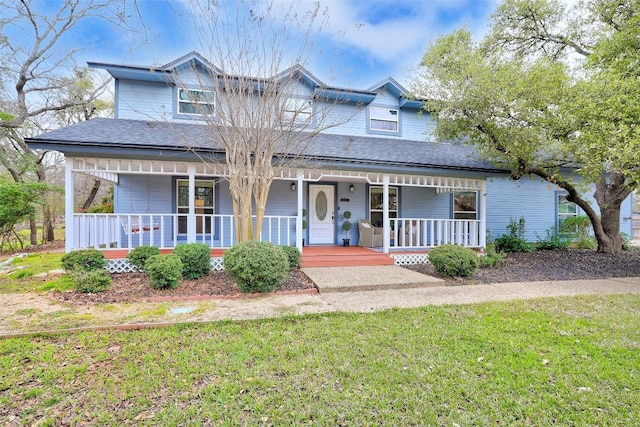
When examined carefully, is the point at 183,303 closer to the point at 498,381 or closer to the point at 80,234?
the point at 80,234

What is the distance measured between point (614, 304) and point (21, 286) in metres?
11.5

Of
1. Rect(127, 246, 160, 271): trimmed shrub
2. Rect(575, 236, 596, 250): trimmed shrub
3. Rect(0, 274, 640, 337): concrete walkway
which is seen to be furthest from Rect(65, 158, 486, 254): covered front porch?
Rect(575, 236, 596, 250): trimmed shrub

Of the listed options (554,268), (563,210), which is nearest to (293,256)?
(554,268)

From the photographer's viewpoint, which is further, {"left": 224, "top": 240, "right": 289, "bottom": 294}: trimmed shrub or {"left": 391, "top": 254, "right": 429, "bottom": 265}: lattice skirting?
{"left": 391, "top": 254, "right": 429, "bottom": 265}: lattice skirting

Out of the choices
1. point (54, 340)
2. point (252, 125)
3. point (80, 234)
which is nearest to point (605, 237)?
point (252, 125)

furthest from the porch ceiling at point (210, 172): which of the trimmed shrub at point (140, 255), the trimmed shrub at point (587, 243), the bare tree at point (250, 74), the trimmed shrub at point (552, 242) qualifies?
the trimmed shrub at point (587, 243)

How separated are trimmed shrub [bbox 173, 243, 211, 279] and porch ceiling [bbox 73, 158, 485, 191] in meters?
1.74

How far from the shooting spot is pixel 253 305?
530 cm

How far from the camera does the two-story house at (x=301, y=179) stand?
7738mm

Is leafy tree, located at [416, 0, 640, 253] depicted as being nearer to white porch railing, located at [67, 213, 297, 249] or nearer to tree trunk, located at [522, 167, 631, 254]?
tree trunk, located at [522, 167, 631, 254]

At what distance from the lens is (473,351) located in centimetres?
357

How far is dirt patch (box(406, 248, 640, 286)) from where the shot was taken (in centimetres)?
776

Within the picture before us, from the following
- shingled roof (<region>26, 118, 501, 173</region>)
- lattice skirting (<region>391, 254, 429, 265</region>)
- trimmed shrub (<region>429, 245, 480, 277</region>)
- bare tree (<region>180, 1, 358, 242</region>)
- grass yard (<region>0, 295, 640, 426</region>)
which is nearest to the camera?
grass yard (<region>0, 295, 640, 426</region>)

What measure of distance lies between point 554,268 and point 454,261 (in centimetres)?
397
